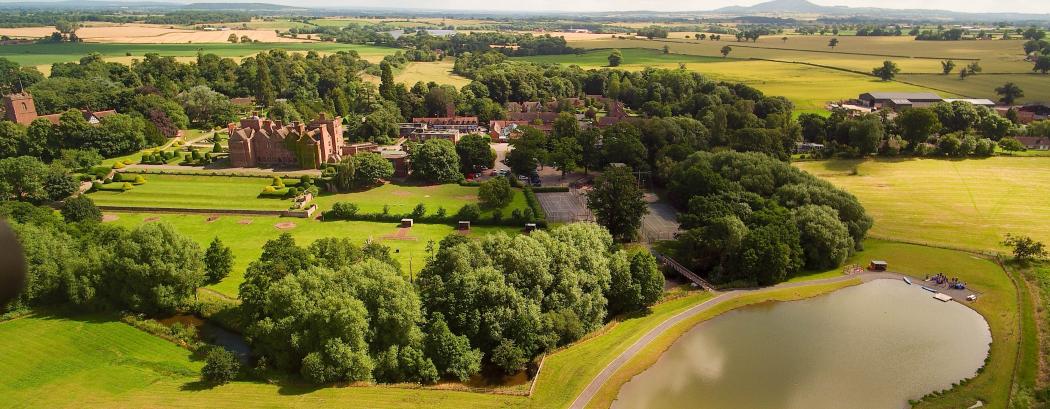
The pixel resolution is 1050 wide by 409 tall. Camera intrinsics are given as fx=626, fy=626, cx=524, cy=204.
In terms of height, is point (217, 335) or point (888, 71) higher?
point (888, 71)

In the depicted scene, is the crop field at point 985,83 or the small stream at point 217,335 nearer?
the small stream at point 217,335

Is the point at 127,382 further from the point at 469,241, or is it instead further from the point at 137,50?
the point at 137,50

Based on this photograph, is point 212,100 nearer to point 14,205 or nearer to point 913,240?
point 14,205

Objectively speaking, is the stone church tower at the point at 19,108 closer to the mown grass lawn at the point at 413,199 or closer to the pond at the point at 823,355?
the mown grass lawn at the point at 413,199

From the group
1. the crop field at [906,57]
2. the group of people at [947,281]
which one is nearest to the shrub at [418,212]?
the group of people at [947,281]

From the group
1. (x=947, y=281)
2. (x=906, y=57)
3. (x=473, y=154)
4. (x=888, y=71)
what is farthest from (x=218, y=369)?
(x=906, y=57)

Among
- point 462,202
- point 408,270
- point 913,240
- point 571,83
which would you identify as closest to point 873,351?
point 913,240

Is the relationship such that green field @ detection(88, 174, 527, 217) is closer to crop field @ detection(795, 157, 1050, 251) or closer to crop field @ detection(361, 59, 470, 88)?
crop field @ detection(795, 157, 1050, 251)
